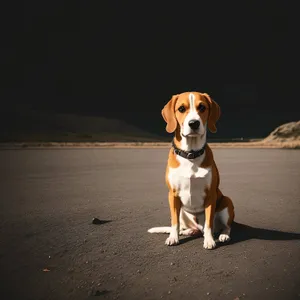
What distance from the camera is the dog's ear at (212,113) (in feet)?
15.0

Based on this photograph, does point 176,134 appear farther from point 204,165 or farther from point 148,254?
point 148,254

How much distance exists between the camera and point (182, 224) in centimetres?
501

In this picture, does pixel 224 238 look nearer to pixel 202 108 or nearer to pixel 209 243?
pixel 209 243

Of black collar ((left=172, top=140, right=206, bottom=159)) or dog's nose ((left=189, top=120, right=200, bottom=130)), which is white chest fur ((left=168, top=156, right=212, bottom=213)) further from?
dog's nose ((left=189, top=120, right=200, bottom=130))

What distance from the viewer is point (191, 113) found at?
14.1 feet

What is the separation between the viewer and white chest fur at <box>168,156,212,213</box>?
14.3 feet

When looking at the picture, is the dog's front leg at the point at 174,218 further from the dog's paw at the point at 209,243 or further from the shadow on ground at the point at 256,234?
the shadow on ground at the point at 256,234

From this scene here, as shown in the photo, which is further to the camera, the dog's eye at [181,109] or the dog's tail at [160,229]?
the dog's tail at [160,229]

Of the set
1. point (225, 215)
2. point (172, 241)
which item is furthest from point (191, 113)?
point (172, 241)

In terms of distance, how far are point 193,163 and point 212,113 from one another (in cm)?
68

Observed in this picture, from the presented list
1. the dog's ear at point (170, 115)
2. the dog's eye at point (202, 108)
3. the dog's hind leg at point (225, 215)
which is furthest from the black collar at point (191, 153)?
the dog's hind leg at point (225, 215)

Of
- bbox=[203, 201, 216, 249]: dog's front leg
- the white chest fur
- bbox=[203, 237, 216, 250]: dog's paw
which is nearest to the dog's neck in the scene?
the white chest fur

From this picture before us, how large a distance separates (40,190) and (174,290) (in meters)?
6.57

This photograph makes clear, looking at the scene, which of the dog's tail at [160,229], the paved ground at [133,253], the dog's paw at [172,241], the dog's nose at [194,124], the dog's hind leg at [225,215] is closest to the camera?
the paved ground at [133,253]
